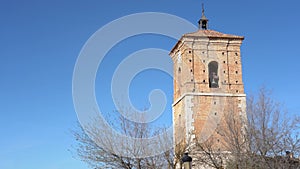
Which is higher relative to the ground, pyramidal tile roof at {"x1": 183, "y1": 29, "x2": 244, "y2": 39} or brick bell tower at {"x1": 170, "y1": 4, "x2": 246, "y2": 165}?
pyramidal tile roof at {"x1": 183, "y1": 29, "x2": 244, "y2": 39}

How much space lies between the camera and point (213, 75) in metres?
31.9

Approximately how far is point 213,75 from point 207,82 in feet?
3.78

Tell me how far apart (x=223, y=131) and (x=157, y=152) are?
18.3 feet

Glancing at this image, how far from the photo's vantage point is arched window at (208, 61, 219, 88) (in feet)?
103

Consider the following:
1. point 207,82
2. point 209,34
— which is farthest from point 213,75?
point 209,34

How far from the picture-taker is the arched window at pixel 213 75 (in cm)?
3145

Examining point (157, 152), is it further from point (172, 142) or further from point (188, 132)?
point (188, 132)

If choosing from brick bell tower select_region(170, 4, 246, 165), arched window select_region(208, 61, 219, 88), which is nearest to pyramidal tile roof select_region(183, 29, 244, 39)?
brick bell tower select_region(170, 4, 246, 165)

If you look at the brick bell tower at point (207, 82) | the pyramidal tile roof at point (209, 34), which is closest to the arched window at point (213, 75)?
the brick bell tower at point (207, 82)

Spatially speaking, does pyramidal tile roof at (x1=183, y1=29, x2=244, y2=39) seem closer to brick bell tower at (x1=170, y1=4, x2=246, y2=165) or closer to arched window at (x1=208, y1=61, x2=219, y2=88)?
brick bell tower at (x1=170, y1=4, x2=246, y2=165)

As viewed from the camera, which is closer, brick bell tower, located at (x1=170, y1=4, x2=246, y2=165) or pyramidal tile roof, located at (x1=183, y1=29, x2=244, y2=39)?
brick bell tower, located at (x1=170, y1=4, x2=246, y2=165)

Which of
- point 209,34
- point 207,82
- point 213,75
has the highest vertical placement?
point 209,34

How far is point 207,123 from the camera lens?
2978 cm

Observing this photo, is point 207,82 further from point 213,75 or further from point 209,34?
point 209,34
